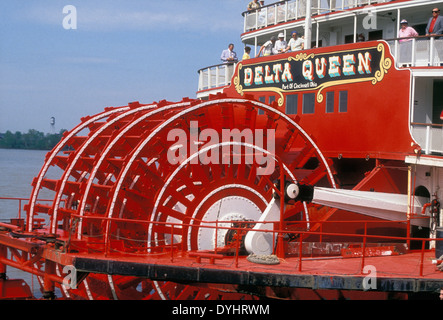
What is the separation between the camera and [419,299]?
333 inches

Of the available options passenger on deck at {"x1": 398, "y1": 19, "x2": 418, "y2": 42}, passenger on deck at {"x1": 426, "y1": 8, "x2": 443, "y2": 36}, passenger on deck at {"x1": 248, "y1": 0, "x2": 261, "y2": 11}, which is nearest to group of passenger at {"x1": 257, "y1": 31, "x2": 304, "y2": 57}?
passenger on deck at {"x1": 248, "y1": 0, "x2": 261, "y2": 11}

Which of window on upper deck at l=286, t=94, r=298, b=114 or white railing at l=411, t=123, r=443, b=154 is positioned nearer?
white railing at l=411, t=123, r=443, b=154

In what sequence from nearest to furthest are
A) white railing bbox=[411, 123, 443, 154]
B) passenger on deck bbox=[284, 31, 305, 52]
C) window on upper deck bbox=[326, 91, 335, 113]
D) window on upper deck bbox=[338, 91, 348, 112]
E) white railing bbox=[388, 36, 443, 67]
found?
white railing bbox=[411, 123, 443, 154] < white railing bbox=[388, 36, 443, 67] < window on upper deck bbox=[338, 91, 348, 112] < window on upper deck bbox=[326, 91, 335, 113] < passenger on deck bbox=[284, 31, 305, 52]

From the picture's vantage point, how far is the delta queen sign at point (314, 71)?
11.7 meters

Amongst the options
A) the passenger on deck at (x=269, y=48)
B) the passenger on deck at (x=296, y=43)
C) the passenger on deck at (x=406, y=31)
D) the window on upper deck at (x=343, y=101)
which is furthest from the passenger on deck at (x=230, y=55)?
the passenger on deck at (x=406, y=31)

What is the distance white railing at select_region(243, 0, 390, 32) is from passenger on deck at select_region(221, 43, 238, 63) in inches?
27.2

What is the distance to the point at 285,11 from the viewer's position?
Result: 14.8m

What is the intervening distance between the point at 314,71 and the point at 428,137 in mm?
3118

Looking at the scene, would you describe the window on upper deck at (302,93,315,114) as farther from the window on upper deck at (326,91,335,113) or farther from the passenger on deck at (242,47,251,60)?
the passenger on deck at (242,47,251,60)

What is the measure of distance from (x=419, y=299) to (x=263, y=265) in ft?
7.44

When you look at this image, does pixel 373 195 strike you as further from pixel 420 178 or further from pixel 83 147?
pixel 83 147

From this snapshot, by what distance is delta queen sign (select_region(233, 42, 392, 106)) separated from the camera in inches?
461

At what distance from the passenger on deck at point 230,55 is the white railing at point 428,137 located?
614 centimetres
